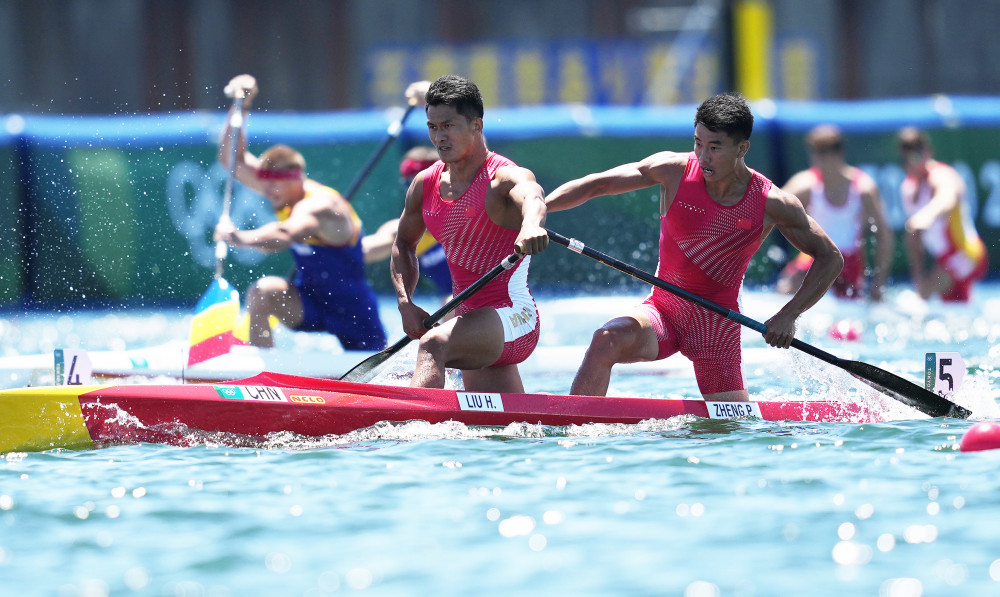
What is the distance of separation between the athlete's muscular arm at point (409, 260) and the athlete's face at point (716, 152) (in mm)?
1169

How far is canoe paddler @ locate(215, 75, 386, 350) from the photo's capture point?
7.64m

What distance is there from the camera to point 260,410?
512 cm

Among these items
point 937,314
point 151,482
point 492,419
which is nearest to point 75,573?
point 151,482

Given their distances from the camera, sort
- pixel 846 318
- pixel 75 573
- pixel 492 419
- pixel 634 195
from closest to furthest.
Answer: pixel 75 573, pixel 492 419, pixel 846 318, pixel 634 195

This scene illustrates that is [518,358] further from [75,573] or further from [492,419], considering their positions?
[75,573]

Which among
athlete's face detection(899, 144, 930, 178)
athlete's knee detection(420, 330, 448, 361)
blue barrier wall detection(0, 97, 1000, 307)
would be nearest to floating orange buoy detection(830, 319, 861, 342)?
blue barrier wall detection(0, 97, 1000, 307)

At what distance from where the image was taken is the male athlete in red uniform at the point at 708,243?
17.6 ft

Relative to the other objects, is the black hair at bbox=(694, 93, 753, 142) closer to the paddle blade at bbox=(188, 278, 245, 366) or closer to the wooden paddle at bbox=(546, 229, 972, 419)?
the wooden paddle at bbox=(546, 229, 972, 419)

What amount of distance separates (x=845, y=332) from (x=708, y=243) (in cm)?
380

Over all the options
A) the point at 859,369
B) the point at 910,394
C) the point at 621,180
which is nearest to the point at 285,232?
the point at 621,180

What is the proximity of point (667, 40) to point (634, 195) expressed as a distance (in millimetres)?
5509

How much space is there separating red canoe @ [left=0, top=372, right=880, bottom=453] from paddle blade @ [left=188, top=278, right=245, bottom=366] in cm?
204

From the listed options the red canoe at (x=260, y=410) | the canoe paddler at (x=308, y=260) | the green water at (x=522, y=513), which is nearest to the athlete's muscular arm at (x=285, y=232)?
the canoe paddler at (x=308, y=260)

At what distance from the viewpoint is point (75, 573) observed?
3500mm
